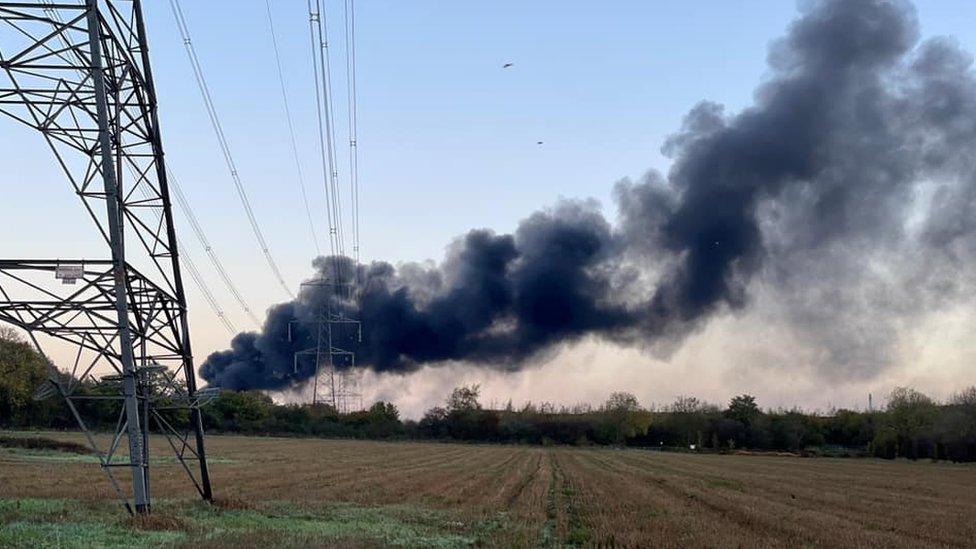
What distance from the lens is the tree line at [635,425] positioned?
12306 cm

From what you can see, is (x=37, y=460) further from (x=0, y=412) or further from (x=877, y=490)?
(x=0, y=412)

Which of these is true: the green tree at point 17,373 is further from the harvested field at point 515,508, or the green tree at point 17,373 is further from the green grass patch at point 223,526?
the green grass patch at point 223,526

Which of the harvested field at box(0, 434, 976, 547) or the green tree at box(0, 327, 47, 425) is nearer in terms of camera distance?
the harvested field at box(0, 434, 976, 547)

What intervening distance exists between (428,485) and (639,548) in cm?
2274

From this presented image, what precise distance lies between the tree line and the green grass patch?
90133mm

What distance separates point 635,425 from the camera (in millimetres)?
185625

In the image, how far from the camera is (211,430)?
143 m

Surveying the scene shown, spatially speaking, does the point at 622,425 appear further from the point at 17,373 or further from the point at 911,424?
the point at 17,373

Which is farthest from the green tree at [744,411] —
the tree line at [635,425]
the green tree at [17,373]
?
the green tree at [17,373]

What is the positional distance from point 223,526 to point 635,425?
168317 millimetres

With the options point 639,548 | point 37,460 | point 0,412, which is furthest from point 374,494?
point 0,412

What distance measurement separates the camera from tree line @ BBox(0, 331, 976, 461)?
123 m

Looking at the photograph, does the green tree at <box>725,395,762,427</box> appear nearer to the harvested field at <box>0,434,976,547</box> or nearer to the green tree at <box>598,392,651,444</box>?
the green tree at <box>598,392,651,444</box>

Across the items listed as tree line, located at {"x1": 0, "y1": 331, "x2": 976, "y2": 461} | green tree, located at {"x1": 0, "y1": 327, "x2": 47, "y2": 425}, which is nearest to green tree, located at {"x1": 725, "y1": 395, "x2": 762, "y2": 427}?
tree line, located at {"x1": 0, "y1": 331, "x2": 976, "y2": 461}
